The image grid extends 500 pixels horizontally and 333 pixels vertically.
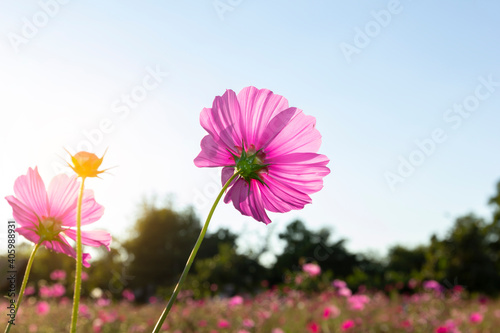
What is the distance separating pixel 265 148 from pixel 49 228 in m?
0.24

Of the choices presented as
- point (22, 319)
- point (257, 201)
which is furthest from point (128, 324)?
point (257, 201)

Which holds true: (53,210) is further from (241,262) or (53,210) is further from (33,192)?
(241,262)

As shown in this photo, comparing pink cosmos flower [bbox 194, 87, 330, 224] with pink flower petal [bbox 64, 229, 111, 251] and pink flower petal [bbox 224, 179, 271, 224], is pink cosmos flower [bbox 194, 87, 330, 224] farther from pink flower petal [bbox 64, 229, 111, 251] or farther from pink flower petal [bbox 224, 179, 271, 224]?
pink flower petal [bbox 64, 229, 111, 251]

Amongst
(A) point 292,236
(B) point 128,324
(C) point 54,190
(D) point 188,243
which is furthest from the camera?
(D) point 188,243

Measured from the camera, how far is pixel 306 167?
20.2 inches

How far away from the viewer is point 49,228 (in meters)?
0.47

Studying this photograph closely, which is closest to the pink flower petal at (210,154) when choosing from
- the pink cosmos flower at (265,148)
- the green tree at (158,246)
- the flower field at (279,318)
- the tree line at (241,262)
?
the pink cosmos flower at (265,148)

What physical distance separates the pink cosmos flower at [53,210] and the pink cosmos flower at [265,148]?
0.13 meters

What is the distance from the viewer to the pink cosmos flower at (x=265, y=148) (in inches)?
20.0

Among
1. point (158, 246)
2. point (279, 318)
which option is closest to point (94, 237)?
point (279, 318)

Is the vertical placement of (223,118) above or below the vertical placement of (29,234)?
above

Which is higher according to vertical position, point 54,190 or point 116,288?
point 54,190

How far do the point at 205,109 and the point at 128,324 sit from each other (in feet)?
15.9

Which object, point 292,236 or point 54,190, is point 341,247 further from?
point 54,190
